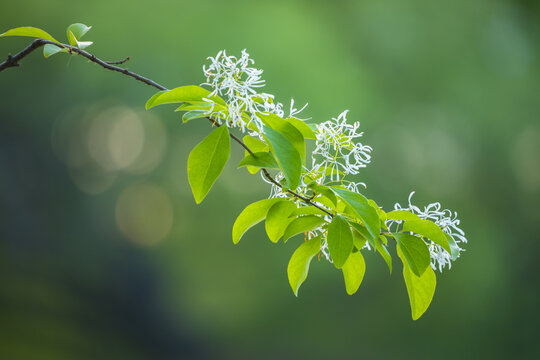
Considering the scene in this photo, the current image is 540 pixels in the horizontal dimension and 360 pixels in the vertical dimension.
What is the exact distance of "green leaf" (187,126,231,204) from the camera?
8.6 inches

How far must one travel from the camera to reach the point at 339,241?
0.73 feet

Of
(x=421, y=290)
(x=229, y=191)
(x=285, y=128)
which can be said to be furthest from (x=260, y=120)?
(x=229, y=191)

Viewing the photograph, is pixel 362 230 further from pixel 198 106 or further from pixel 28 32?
pixel 28 32

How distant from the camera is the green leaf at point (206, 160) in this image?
22 centimetres

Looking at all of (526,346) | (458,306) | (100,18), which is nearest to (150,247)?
(100,18)

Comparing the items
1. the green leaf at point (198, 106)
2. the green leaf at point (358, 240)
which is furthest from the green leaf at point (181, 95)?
the green leaf at point (358, 240)

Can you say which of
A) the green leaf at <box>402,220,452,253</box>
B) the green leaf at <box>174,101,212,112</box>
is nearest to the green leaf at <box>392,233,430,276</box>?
the green leaf at <box>402,220,452,253</box>

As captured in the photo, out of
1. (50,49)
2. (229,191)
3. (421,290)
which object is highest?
(229,191)

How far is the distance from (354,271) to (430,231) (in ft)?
0.15

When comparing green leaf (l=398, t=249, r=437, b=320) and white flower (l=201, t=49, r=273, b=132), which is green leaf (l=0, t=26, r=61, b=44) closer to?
A: white flower (l=201, t=49, r=273, b=132)

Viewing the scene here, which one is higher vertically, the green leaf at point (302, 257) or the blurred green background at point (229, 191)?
the blurred green background at point (229, 191)

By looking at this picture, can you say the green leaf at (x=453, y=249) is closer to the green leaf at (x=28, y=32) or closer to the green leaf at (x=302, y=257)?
the green leaf at (x=302, y=257)

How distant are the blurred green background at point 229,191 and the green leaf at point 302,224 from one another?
1.78 m

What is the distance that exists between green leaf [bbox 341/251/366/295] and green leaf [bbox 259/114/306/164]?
0.24ft
